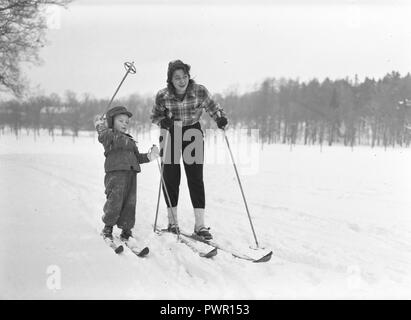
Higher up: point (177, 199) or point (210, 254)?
point (177, 199)

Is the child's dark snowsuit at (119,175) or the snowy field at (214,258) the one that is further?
the child's dark snowsuit at (119,175)

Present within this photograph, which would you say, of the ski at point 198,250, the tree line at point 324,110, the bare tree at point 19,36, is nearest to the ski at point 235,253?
the ski at point 198,250

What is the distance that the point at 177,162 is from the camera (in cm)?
425

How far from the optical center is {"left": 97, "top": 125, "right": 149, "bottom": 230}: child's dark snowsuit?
3873 millimetres

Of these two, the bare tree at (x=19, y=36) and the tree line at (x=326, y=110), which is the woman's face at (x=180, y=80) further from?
the tree line at (x=326, y=110)

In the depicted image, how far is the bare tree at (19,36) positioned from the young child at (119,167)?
1.54 metres

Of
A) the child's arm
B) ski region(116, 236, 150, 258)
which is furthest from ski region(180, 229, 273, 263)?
the child's arm

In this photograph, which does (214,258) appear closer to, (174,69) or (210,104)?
(210,104)

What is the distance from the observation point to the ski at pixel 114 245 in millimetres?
3342

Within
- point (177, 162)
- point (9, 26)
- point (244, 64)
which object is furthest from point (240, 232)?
point (9, 26)

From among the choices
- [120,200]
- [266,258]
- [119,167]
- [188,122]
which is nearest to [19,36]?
[119,167]

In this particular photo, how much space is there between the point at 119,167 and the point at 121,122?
503mm

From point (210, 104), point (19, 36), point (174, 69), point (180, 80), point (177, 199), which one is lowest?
point (177, 199)

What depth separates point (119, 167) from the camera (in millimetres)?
3906
